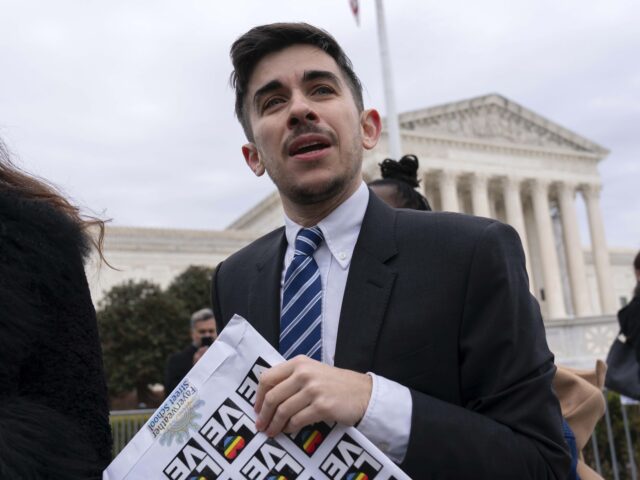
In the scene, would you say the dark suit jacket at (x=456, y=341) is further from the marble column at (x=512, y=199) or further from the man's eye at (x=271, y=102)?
the marble column at (x=512, y=199)

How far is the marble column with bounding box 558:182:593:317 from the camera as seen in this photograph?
52750mm

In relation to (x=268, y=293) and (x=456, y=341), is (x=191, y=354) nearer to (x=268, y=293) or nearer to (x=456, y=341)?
(x=268, y=293)

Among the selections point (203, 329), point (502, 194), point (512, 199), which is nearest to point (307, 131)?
point (203, 329)

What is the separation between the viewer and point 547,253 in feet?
171

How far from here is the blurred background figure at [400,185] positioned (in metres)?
3.57

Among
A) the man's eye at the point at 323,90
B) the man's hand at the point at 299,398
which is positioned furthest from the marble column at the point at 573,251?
the man's hand at the point at 299,398

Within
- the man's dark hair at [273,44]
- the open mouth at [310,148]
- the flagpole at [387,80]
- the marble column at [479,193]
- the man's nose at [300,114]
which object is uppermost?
the marble column at [479,193]

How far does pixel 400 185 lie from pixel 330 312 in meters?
1.85

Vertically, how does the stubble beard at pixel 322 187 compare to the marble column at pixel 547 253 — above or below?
below

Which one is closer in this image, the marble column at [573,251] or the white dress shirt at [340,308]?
the white dress shirt at [340,308]

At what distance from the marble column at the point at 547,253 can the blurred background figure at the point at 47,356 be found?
52045 millimetres

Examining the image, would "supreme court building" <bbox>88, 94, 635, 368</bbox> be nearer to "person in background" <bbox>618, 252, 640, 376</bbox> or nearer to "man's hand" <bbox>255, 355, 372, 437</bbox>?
"person in background" <bbox>618, 252, 640, 376</bbox>

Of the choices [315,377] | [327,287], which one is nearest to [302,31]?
[327,287]

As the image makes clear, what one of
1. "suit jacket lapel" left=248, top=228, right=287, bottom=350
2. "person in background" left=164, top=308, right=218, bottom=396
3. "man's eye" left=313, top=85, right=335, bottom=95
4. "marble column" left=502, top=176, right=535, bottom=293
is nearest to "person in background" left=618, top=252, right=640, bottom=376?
"person in background" left=164, top=308, right=218, bottom=396
